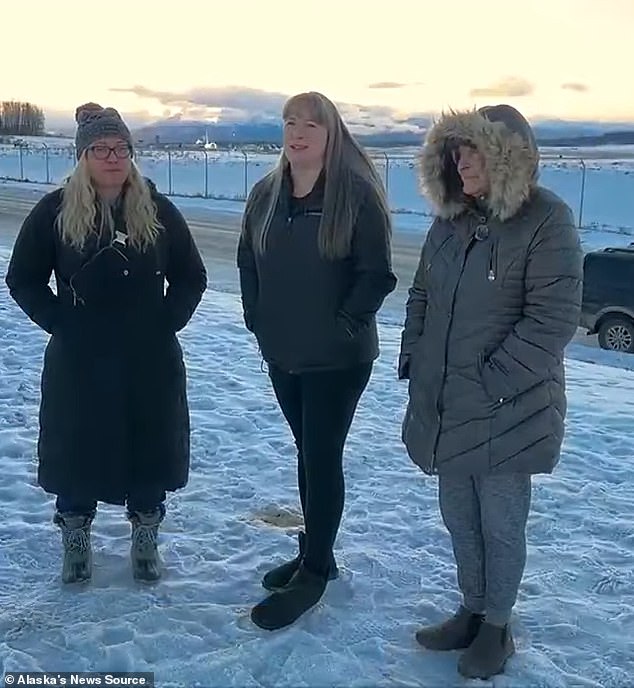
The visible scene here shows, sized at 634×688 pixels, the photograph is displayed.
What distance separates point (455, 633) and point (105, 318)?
5.42 feet

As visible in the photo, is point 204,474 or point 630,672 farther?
point 204,474

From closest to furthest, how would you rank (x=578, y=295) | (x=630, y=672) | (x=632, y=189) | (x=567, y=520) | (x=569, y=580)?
(x=578, y=295) < (x=630, y=672) < (x=569, y=580) < (x=567, y=520) < (x=632, y=189)

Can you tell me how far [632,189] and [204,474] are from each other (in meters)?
27.5

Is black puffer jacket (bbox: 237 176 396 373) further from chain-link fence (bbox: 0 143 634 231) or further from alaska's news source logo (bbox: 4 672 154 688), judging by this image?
chain-link fence (bbox: 0 143 634 231)

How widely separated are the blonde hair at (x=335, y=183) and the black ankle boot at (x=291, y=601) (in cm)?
121

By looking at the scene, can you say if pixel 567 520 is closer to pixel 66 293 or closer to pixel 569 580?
pixel 569 580

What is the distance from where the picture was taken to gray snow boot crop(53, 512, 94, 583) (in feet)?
11.0

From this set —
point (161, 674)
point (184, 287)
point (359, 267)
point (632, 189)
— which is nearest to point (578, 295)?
point (359, 267)

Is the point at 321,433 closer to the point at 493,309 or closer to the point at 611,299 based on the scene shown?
the point at 493,309

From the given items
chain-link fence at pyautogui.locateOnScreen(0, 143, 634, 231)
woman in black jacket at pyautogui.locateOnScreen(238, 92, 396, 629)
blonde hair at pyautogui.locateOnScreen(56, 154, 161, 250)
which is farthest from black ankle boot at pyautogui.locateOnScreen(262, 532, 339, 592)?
chain-link fence at pyautogui.locateOnScreen(0, 143, 634, 231)

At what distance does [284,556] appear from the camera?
12.0ft

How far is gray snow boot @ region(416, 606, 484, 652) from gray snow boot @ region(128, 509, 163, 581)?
3.58 ft

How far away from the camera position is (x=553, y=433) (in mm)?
2680

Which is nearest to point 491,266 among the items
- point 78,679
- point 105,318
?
point 105,318
